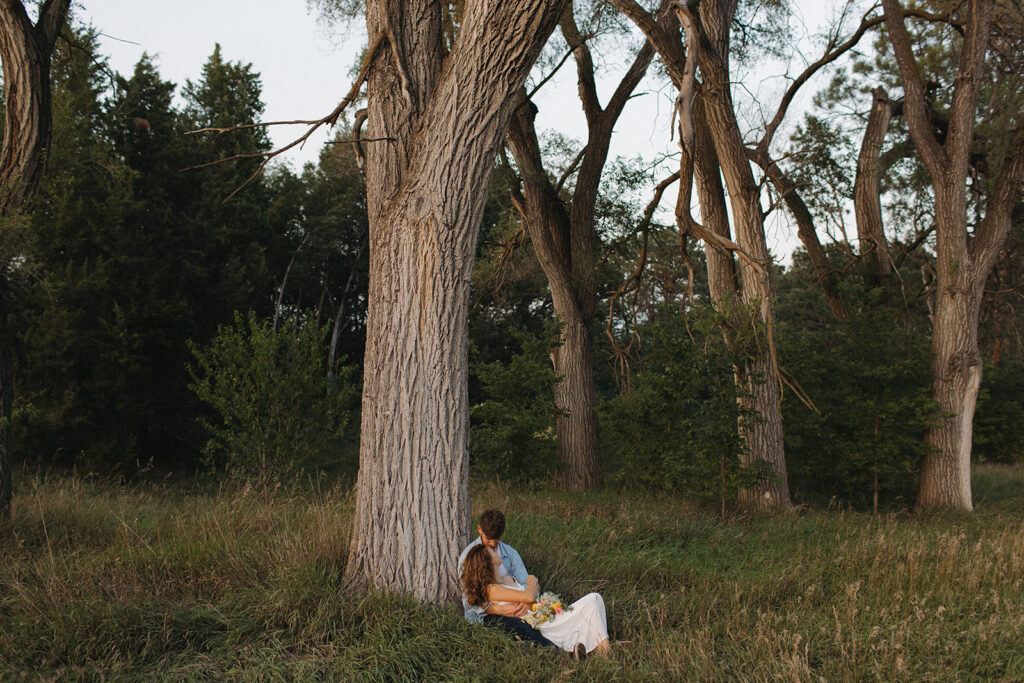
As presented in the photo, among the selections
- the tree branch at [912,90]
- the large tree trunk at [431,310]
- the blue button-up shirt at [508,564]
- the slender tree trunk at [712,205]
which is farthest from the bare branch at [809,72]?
the blue button-up shirt at [508,564]

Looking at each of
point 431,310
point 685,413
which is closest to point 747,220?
point 685,413

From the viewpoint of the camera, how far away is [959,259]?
36.3ft

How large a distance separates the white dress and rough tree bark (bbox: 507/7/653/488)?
24.2 ft

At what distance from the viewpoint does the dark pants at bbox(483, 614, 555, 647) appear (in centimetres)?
457

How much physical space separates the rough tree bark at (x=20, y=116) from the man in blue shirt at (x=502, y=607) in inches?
193

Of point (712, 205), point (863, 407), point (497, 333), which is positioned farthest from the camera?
point (497, 333)

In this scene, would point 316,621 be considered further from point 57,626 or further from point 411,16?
point 411,16

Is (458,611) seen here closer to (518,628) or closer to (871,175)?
(518,628)

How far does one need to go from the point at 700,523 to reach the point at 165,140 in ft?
66.2

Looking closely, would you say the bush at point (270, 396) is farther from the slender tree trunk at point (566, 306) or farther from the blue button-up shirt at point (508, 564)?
the blue button-up shirt at point (508, 564)

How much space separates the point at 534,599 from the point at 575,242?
863 cm

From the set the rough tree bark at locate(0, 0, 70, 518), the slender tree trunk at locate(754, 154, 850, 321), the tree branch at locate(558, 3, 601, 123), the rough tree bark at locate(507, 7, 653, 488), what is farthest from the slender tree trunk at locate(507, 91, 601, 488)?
the rough tree bark at locate(0, 0, 70, 518)

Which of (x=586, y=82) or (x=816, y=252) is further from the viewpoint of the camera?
(x=816, y=252)

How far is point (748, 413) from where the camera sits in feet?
30.2
